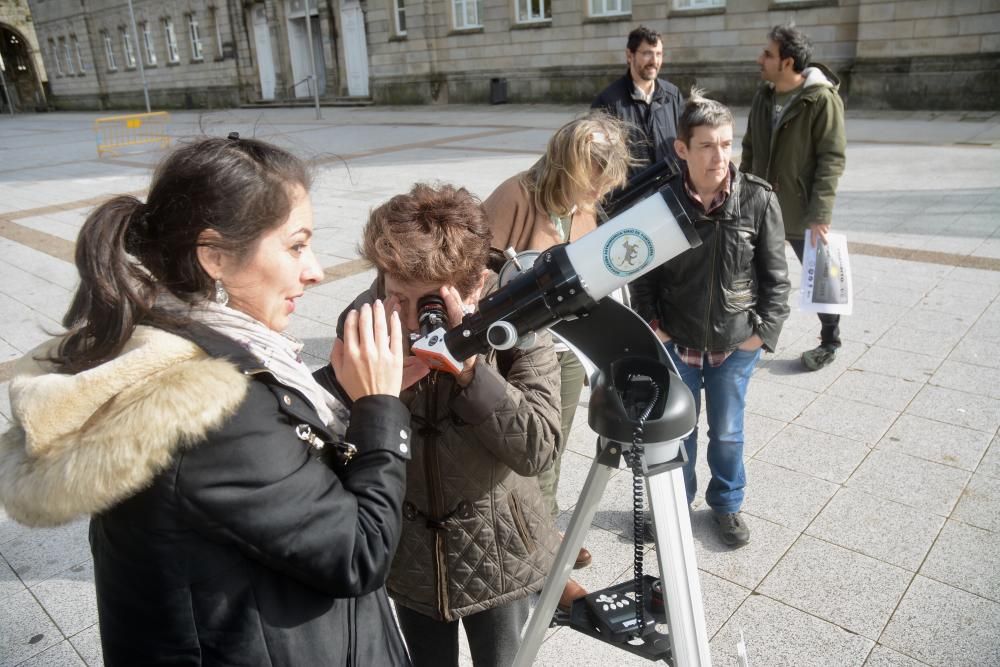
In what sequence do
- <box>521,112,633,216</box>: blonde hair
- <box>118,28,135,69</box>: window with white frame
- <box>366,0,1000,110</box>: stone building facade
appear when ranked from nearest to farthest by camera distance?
<box>521,112,633,216</box>: blonde hair, <box>366,0,1000,110</box>: stone building facade, <box>118,28,135,69</box>: window with white frame

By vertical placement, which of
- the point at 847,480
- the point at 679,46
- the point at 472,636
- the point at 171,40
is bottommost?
the point at 847,480

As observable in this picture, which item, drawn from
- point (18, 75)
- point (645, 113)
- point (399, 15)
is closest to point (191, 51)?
point (399, 15)

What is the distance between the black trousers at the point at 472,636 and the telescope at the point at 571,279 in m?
0.77

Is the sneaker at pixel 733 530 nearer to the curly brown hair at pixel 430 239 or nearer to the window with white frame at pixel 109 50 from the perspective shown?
the curly brown hair at pixel 430 239

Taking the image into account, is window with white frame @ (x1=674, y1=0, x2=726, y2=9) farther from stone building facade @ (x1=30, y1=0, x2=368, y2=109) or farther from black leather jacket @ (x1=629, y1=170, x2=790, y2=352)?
black leather jacket @ (x1=629, y1=170, x2=790, y2=352)

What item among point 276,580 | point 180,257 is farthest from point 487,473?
point 180,257

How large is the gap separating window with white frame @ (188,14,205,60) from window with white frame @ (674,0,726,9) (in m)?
23.0

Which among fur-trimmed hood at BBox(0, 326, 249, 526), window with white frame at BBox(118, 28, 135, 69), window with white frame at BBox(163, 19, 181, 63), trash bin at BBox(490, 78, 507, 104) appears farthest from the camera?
window with white frame at BBox(118, 28, 135, 69)

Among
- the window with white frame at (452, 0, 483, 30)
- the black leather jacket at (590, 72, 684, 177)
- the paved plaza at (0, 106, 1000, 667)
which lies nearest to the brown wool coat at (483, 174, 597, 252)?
the paved plaza at (0, 106, 1000, 667)

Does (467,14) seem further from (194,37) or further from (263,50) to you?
(194,37)

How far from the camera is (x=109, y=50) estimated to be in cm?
3825

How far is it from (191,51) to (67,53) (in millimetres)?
13884

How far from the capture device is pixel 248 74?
3025cm

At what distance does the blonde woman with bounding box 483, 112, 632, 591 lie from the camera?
2.67m
